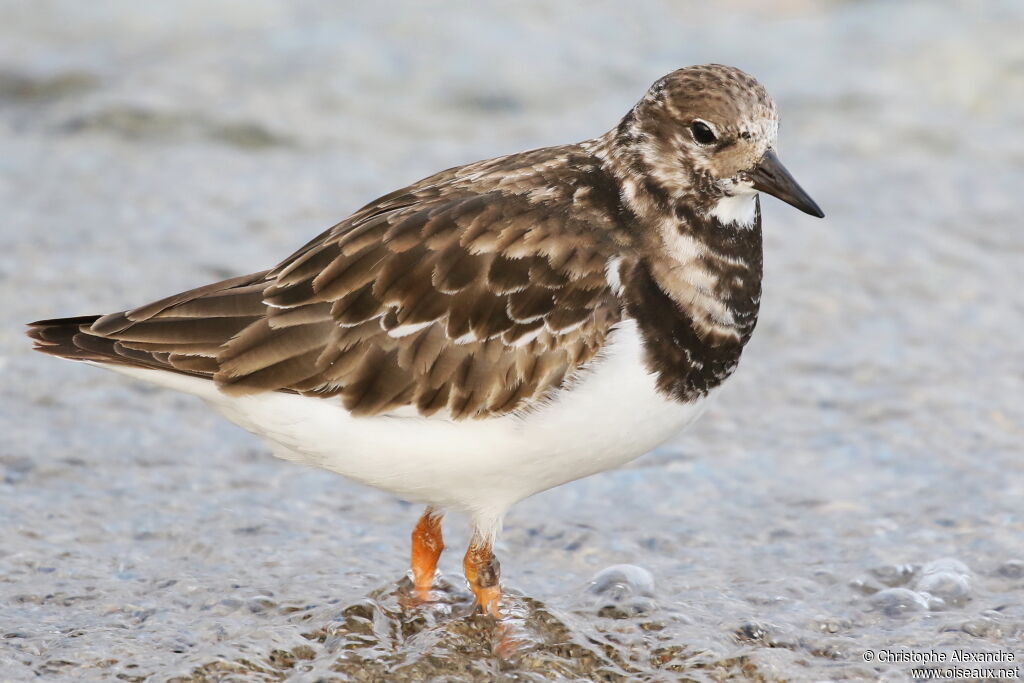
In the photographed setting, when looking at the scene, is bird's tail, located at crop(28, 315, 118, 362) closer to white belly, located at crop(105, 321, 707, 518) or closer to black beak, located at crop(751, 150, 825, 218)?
white belly, located at crop(105, 321, 707, 518)

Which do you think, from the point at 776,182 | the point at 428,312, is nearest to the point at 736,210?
the point at 776,182

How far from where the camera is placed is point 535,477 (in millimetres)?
4273

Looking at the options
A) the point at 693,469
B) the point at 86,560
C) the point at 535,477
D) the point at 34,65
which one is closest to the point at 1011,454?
the point at 693,469

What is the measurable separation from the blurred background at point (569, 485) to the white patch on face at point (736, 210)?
4.43 ft

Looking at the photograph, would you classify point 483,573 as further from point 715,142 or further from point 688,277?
point 715,142

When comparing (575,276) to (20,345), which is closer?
(575,276)

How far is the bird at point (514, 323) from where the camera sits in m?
4.12

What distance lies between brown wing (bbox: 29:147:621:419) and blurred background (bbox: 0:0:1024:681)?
35.3 inches

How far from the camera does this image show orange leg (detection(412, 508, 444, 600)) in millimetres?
4805

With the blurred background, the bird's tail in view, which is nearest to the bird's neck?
the blurred background

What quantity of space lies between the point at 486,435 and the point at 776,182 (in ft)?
3.75

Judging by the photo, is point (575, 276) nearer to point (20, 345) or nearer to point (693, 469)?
point (693, 469)

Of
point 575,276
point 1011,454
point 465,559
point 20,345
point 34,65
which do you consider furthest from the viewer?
point 34,65

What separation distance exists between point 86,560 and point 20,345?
1664 mm
